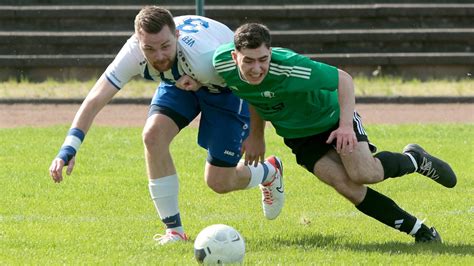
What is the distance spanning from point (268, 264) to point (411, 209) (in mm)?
2602

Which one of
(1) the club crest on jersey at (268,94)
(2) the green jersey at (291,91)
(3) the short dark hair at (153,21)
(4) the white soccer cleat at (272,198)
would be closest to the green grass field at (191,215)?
(4) the white soccer cleat at (272,198)

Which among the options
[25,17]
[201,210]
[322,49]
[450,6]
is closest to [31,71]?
[25,17]

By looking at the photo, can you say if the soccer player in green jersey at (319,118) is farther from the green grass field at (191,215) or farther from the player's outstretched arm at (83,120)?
the player's outstretched arm at (83,120)

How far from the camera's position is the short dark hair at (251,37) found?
6.34 metres

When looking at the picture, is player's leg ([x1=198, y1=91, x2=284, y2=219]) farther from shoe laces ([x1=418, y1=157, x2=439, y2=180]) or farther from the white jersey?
shoe laces ([x1=418, y1=157, x2=439, y2=180])

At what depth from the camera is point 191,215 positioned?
27.2 feet

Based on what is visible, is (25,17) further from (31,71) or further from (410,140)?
(410,140)

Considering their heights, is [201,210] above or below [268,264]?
below

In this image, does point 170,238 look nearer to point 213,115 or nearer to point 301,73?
point 213,115

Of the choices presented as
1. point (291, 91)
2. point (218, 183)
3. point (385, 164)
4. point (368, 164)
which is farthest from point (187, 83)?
point (385, 164)

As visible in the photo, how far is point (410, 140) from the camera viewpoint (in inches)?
516

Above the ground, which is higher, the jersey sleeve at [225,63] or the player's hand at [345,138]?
the jersey sleeve at [225,63]

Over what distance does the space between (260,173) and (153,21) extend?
1.90 metres

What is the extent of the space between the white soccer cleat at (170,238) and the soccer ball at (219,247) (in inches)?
33.9
